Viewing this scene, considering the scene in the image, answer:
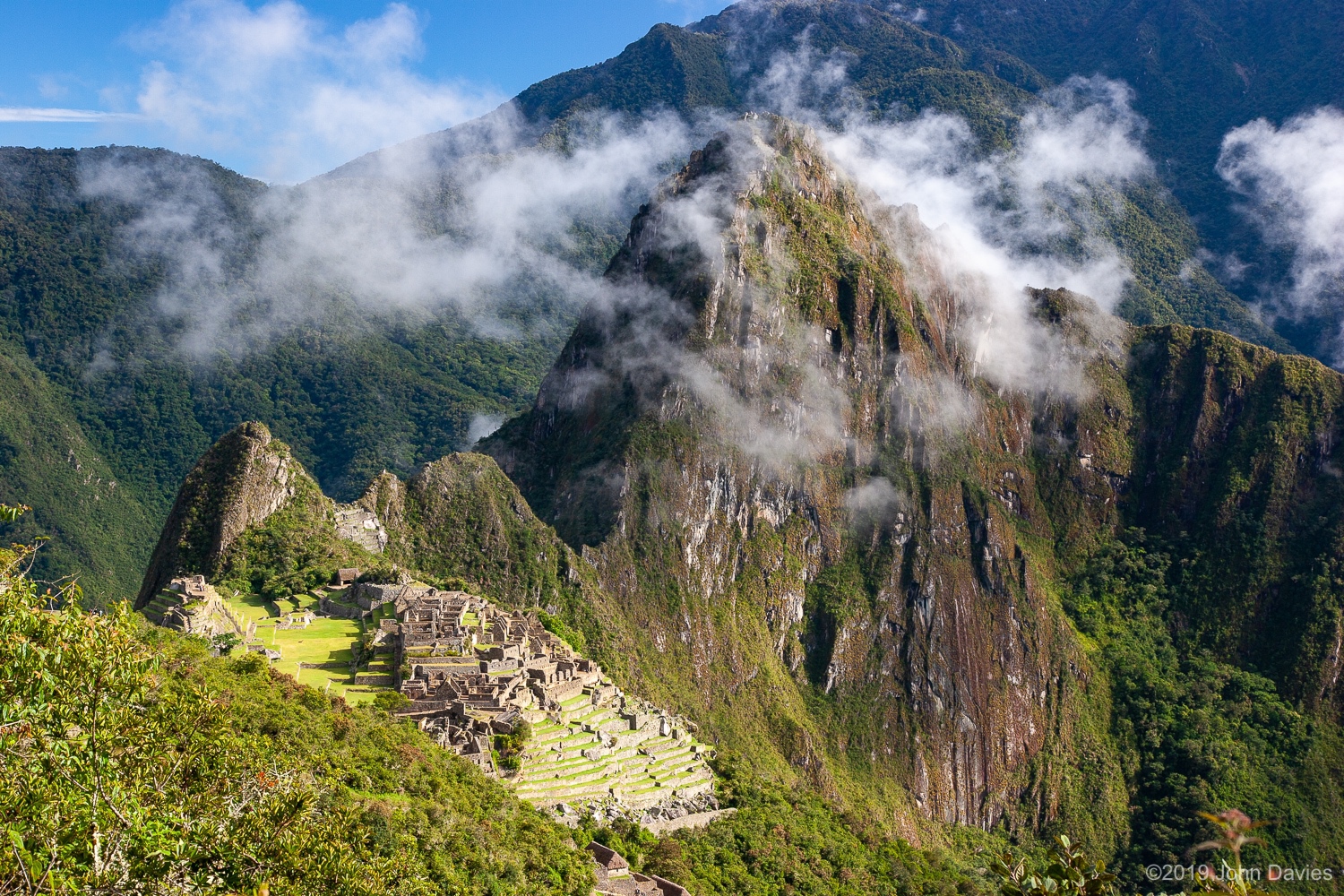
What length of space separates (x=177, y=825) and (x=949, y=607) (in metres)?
117

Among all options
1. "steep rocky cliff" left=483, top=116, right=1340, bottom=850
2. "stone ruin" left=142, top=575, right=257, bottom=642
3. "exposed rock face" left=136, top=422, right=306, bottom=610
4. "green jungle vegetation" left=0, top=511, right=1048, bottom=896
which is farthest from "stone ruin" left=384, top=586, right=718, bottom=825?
"steep rocky cliff" left=483, top=116, right=1340, bottom=850

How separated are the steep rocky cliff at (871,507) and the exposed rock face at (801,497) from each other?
29 cm

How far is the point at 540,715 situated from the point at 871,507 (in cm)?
8445

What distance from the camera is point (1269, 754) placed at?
12094cm

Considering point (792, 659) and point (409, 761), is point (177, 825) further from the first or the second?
point (792, 659)

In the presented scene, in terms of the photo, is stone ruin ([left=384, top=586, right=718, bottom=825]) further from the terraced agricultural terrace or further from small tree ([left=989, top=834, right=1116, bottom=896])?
small tree ([left=989, top=834, right=1116, bottom=896])

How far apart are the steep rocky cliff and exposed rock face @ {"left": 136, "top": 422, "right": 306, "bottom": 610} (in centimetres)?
3504

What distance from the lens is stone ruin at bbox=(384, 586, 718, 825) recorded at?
143 ft

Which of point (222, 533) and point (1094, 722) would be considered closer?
point (222, 533)

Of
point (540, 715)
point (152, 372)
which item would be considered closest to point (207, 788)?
point (540, 715)

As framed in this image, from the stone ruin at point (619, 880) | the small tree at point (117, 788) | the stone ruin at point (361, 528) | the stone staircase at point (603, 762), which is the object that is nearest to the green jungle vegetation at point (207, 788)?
the small tree at point (117, 788)

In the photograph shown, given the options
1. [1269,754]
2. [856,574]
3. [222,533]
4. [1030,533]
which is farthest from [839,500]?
[222,533]

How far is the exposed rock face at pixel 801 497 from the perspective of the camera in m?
112

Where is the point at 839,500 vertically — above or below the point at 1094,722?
above
